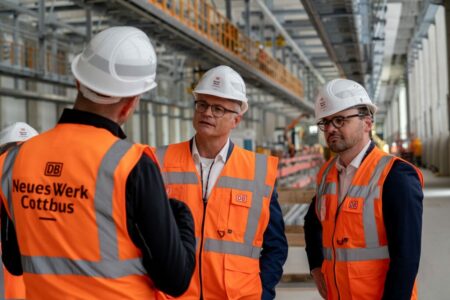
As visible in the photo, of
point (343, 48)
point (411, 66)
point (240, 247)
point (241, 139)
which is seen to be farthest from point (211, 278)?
point (411, 66)

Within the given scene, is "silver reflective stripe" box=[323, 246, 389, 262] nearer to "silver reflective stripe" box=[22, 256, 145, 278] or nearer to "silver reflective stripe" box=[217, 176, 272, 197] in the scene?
"silver reflective stripe" box=[217, 176, 272, 197]

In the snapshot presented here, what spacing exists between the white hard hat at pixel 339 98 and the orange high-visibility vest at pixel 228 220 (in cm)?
42

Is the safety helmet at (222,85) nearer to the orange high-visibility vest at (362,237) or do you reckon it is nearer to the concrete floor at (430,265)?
the orange high-visibility vest at (362,237)

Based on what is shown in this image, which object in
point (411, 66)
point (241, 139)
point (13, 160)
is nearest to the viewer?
point (13, 160)

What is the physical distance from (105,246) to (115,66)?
0.62 metres

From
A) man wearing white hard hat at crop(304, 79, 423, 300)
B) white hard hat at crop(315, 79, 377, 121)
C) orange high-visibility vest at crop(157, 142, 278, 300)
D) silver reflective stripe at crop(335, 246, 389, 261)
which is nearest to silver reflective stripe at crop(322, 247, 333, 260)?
man wearing white hard hat at crop(304, 79, 423, 300)

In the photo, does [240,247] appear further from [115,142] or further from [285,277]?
[285,277]

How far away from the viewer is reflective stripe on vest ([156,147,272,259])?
307cm

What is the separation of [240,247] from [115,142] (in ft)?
4.23

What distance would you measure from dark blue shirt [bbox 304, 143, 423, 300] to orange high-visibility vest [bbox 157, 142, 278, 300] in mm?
635

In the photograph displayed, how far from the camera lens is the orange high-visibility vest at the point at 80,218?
6.39ft

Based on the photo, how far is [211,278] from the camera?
120 inches

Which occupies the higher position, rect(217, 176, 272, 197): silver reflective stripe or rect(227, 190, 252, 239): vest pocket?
rect(217, 176, 272, 197): silver reflective stripe

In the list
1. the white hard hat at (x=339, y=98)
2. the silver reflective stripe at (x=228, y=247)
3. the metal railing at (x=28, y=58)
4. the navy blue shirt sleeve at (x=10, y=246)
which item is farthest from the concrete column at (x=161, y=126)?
the navy blue shirt sleeve at (x=10, y=246)
